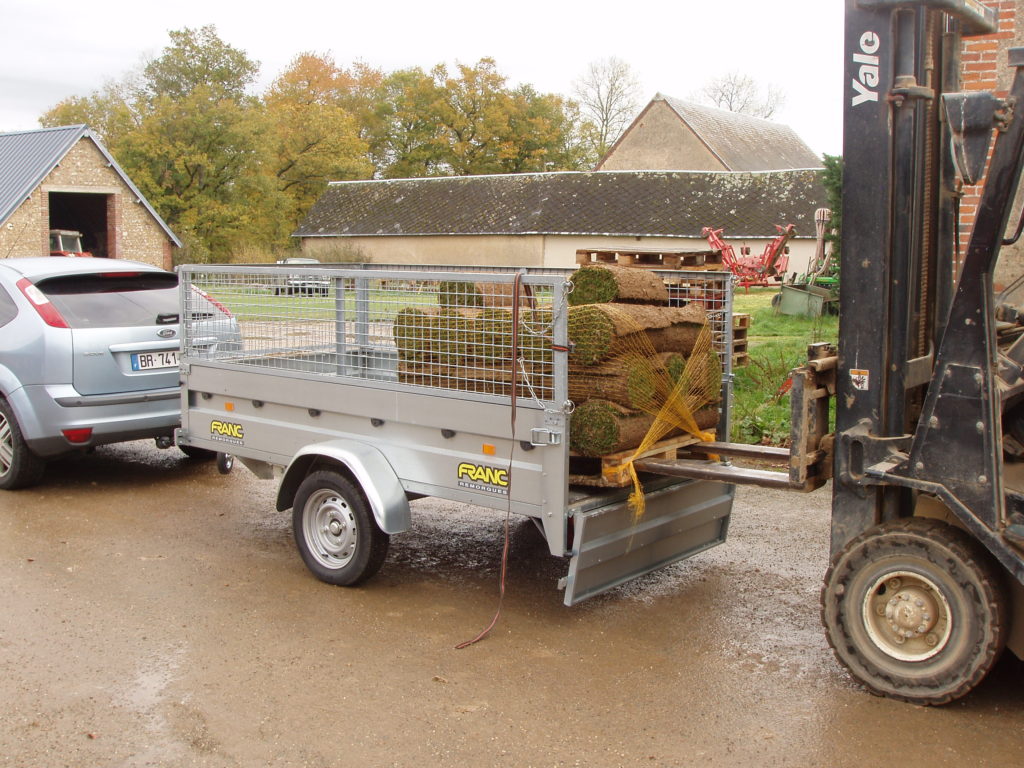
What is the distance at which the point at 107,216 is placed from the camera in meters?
44.2

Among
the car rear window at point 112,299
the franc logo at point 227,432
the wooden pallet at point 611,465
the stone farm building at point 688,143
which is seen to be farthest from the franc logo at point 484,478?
the stone farm building at point 688,143

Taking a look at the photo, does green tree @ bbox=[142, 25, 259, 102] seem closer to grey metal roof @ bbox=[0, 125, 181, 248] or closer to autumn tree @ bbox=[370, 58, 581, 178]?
autumn tree @ bbox=[370, 58, 581, 178]

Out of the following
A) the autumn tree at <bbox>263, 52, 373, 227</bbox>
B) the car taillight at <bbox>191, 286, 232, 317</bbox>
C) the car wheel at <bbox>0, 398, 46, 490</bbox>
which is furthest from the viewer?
the autumn tree at <bbox>263, 52, 373, 227</bbox>

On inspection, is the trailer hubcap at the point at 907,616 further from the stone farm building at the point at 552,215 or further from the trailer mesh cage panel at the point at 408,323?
the stone farm building at the point at 552,215

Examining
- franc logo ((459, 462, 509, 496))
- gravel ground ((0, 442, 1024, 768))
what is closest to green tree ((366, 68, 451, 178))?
gravel ground ((0, 442, 1024, 768))

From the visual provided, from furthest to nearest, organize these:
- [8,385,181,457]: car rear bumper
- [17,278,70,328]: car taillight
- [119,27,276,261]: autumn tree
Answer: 1. [119,27,276,261]: autumn tree
2. [17,278,70,328]: car taillight
3. [8,385,181,457]: car rear bumper

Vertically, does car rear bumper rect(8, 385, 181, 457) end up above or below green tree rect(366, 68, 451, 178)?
below

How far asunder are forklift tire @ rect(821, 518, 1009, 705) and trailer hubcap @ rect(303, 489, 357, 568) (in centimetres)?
269

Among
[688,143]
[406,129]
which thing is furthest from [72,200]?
[406,129]

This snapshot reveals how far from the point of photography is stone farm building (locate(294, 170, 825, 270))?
41.4 meters

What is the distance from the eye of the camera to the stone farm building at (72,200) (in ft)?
130

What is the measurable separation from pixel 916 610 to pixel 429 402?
260cm

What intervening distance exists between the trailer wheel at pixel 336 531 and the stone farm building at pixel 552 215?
3385 centimetres

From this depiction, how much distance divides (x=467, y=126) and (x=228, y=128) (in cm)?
2020
